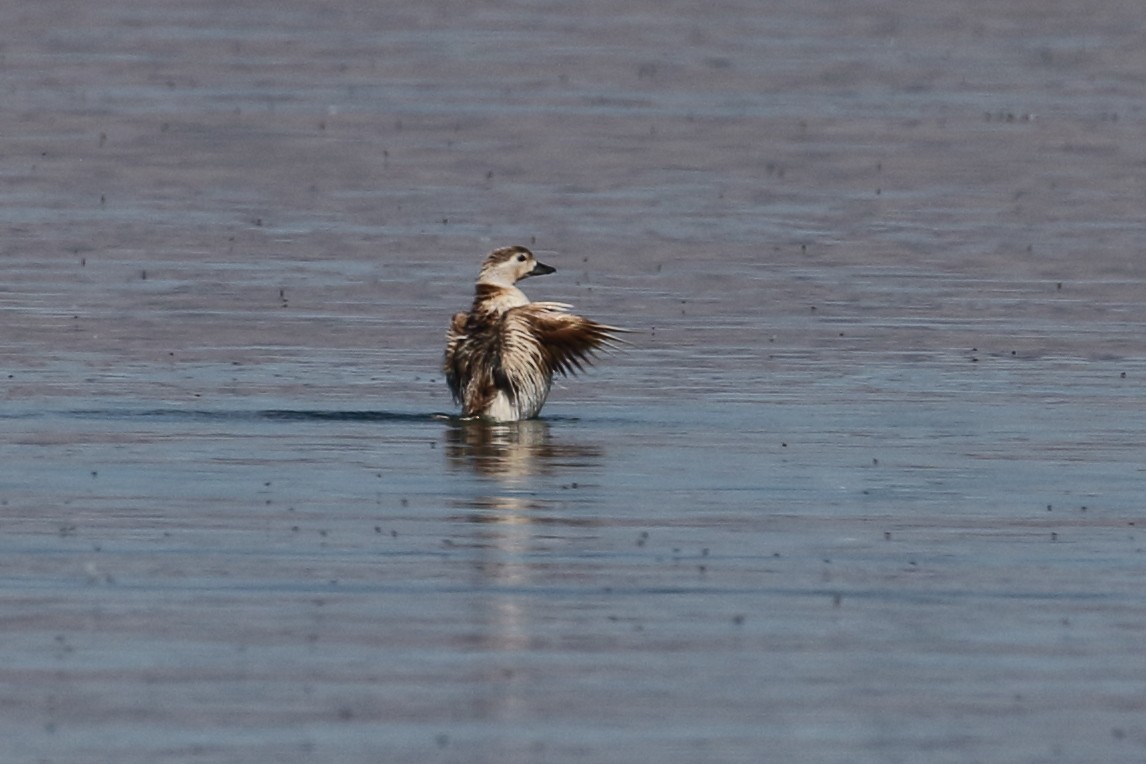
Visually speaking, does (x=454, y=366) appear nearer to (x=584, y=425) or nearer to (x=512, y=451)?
(x=584, y=425)

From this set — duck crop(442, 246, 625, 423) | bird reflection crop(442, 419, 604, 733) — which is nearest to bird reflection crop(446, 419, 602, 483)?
bird reflection crop(442, 419, 604, 733)

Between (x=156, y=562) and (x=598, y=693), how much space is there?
7.47ft

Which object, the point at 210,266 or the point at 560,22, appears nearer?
the point at 210,266

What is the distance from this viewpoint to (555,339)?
15.3m

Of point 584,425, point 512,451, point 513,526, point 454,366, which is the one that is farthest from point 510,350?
point 513,526

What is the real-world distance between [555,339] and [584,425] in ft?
2.89

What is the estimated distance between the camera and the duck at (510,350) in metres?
14.9

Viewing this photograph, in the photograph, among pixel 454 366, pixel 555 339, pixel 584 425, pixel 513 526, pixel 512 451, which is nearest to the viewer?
pixel 513 526

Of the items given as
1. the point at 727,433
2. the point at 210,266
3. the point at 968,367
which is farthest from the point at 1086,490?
the point at 210,266

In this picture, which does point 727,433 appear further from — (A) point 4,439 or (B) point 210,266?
(B) point 210,266

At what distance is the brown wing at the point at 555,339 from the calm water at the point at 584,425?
1.41 ft

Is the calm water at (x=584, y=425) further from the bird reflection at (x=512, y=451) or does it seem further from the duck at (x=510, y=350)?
the duck at (x=510, y=350)

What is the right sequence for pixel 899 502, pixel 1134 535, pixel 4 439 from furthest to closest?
pixel 4 439 → pixel 899 502 → pixel 1134 535

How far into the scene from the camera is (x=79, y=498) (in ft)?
38.8
